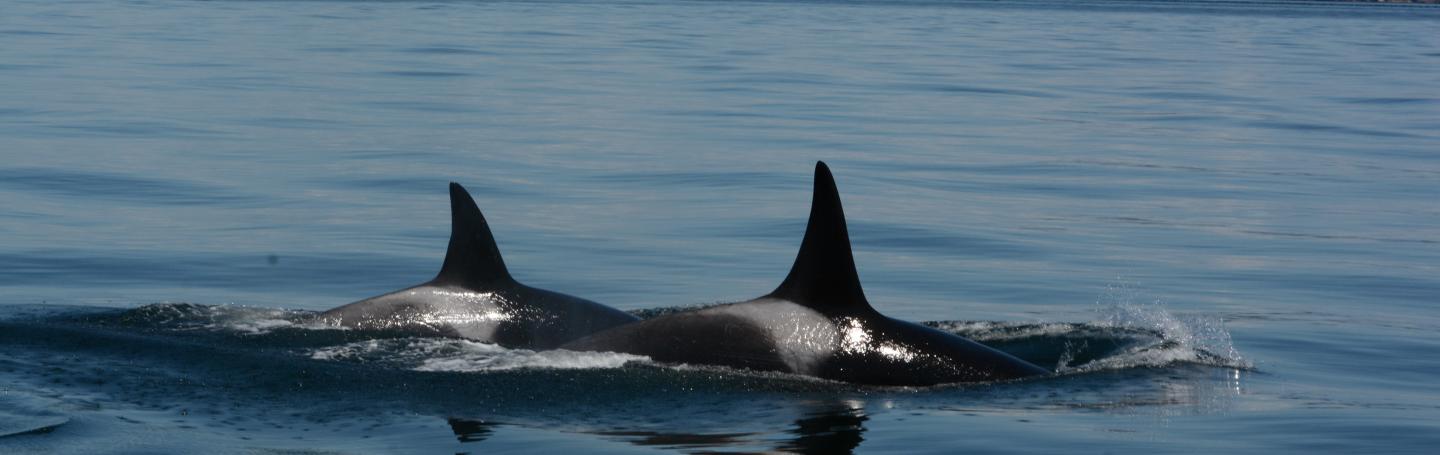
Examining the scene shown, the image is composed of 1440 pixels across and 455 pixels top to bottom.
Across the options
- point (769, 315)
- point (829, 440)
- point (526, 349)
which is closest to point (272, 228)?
point (526, 349)

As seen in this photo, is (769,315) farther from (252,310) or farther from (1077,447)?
(252,310)

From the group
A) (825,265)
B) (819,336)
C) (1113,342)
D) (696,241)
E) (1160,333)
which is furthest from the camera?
(696,241)

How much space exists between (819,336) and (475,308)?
2307mm

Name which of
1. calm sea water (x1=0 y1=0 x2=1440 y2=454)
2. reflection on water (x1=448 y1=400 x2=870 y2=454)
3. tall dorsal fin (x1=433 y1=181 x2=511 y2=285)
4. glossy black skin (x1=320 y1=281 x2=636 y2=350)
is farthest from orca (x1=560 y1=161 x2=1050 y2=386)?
tall dorsal fin (x1=433 y1=181 x2=511 y2=285)

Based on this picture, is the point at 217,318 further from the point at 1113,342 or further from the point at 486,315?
the point at 1113,342

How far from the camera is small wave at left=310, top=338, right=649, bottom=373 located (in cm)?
1012

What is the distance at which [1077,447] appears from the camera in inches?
355

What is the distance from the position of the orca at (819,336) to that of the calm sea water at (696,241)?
14cm

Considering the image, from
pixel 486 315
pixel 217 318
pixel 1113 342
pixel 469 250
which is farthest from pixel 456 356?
pixel 1113 342

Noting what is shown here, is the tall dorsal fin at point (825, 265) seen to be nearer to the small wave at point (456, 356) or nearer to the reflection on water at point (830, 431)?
the reflection on water at point (830, 431)

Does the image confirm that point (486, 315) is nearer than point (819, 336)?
No

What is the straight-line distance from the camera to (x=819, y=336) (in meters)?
9.84

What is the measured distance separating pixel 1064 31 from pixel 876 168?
5685 cm

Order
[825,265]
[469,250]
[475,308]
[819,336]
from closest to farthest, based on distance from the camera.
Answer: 1. [825,265]
2. [819,336]
3. [469,250]
4. [475,308]
